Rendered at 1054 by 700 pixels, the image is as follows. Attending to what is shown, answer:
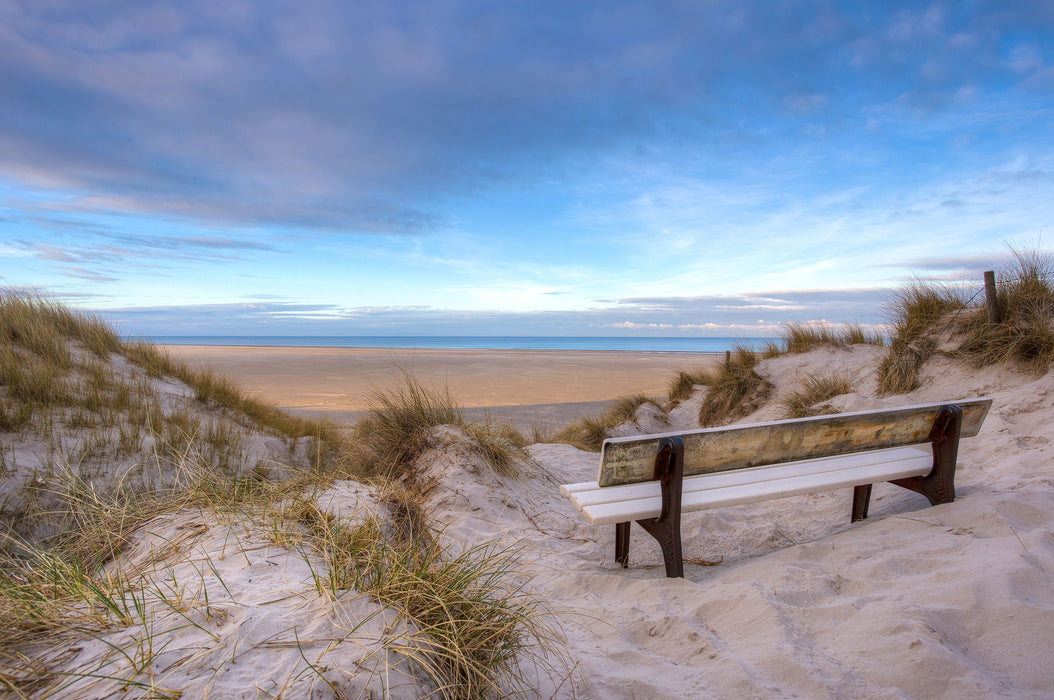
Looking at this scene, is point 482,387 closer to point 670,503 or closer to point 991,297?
point 991,297

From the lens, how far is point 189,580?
2113 millimetres

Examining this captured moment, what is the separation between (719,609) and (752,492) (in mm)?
709

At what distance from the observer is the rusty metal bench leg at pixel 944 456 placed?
3303 mm

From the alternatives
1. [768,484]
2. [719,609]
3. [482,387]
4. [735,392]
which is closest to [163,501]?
[719,609]

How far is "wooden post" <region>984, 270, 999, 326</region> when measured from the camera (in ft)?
20.3

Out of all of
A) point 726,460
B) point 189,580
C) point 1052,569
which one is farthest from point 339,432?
point 1052,569

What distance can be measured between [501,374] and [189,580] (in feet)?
57.0

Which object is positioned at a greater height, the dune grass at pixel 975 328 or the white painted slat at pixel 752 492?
the dune grass at pixel 975 328

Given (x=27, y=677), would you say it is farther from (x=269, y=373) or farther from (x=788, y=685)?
(x=269, y=373)

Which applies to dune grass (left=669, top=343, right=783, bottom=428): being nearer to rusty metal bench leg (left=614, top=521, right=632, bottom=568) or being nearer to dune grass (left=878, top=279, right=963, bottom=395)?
dune grass (left=878, top=279, right=963, bottom=395)

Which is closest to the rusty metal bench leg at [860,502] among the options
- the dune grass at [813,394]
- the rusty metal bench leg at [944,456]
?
the rusty metal bench leg at [944,456]

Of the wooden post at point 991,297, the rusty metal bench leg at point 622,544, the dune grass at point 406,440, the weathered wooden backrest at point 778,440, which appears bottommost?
the rusty metal bench leg at point 622,544

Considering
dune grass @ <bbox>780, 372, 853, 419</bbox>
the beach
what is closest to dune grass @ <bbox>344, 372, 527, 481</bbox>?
the beach

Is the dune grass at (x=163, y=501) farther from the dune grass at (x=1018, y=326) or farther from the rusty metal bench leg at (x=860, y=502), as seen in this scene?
the dune grass at (x=1018, y=326)
